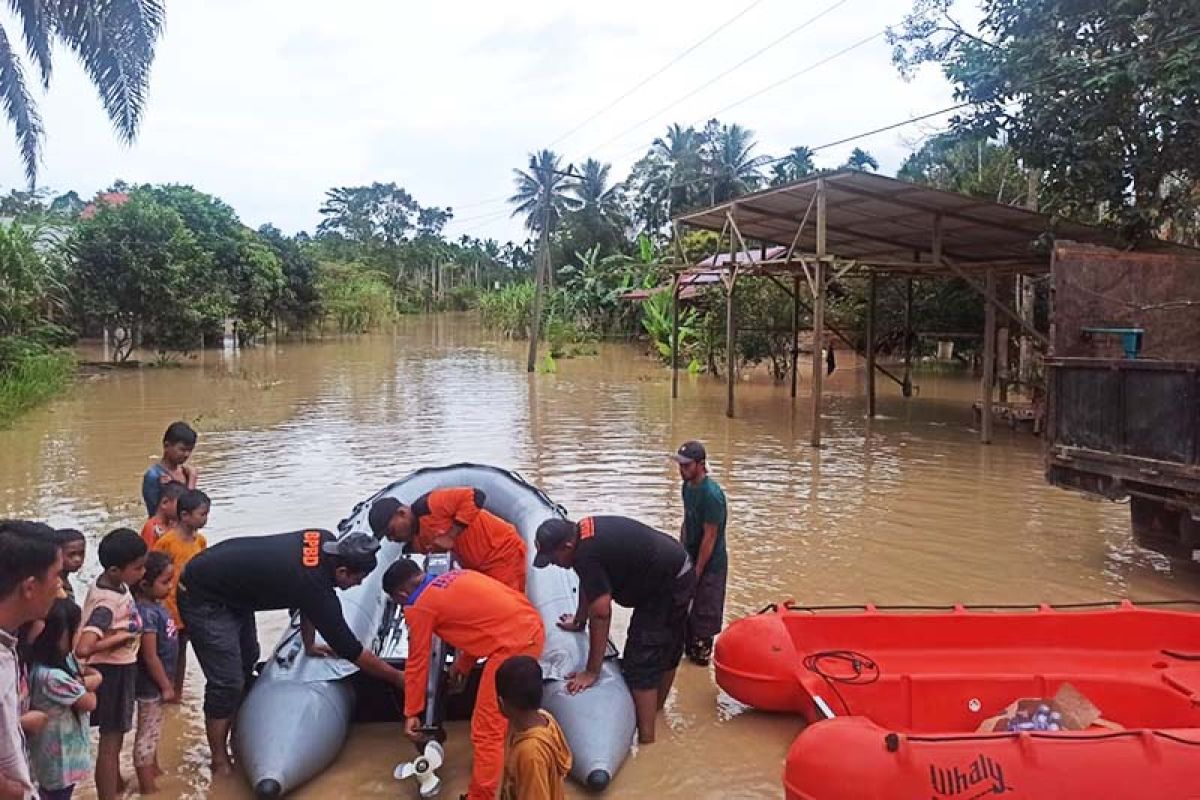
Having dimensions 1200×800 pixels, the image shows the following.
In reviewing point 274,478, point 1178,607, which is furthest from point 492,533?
point 274,478

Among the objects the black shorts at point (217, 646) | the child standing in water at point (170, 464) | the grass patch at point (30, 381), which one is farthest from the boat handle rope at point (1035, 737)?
the grass patch at point (30, 381)

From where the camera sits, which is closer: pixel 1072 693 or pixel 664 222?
pixel 1072 693

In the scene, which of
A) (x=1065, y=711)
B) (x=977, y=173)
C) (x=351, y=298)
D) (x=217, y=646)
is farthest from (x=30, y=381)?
(x=351, y=298)

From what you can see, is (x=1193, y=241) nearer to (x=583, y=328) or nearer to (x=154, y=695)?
(x=154, y=695)

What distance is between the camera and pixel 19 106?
563 inches

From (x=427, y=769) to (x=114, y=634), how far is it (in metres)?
1.41

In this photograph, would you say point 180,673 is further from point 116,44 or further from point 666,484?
point 116,44

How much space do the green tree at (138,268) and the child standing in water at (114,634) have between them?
74.1 feet

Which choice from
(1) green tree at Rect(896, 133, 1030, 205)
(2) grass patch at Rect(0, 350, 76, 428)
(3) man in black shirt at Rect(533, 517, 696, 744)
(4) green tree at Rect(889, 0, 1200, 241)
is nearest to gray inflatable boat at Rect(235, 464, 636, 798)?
(3) man in black shirt at Rect(533, 517, 696, 744)

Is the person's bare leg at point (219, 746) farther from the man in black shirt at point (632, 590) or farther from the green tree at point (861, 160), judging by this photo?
the green tree at point (861, 160)

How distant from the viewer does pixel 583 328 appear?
39094 millimetres

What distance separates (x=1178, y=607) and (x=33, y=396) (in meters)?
17.3

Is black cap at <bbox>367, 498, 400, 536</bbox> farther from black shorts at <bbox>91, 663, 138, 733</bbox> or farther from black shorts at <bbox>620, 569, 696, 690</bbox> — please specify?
black shorts at <bbox>620, 569, 696, 690</bbox>

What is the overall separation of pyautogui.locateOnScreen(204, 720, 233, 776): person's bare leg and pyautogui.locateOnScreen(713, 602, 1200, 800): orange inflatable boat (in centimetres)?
243
